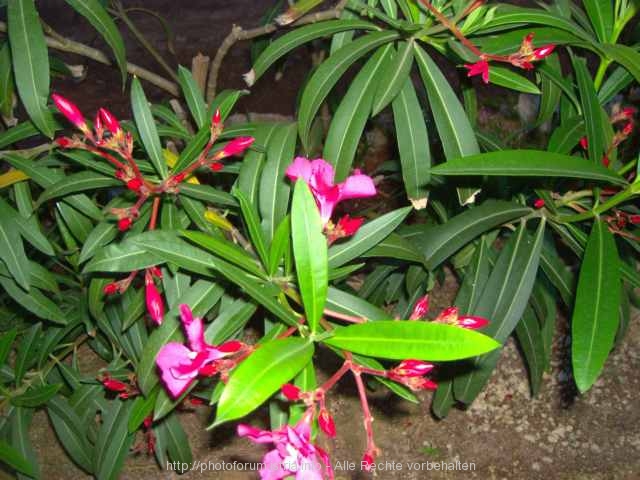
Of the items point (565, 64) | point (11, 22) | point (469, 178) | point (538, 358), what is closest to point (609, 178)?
point (469, 178)

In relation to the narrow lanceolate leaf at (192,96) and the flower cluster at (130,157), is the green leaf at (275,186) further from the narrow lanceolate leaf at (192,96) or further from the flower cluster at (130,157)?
the narrow lanceolate leaf at (192,96)

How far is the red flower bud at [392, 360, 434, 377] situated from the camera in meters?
0.74

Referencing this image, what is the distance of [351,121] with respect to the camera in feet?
3.57

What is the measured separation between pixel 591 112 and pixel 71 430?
5.37 ft

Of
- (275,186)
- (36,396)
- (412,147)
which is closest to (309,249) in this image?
(275,186)

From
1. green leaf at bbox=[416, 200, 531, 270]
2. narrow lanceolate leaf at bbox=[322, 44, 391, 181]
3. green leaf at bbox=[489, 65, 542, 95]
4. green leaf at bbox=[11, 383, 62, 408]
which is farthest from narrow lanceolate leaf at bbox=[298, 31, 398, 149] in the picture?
green leaf at bbox=[11, 383, 62, 408]

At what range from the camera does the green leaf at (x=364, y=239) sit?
3.14 feet

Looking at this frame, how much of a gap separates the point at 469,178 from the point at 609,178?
0.27 m

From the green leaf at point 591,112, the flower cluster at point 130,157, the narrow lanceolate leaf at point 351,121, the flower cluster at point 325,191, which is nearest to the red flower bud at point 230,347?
the flower cluster at point 325,191

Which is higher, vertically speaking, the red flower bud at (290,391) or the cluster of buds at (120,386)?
the red flower bud at (290,391)

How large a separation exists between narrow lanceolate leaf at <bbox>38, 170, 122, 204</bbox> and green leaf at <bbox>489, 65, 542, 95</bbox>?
2.41 feet

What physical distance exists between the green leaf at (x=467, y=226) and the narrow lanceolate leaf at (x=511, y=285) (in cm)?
5

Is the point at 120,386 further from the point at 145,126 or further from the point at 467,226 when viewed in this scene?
the point at 467,226

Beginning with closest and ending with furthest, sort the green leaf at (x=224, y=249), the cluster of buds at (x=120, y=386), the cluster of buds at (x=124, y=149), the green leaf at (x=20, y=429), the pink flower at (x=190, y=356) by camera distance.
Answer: the pink flower at (x=190, y=356)
the green leaf at (x=224, y=249)
the cluster of buds at (x=124, y=149)
the cluster of buds at (x=120, y=386)
the green leaf at (x=20, y=429)
